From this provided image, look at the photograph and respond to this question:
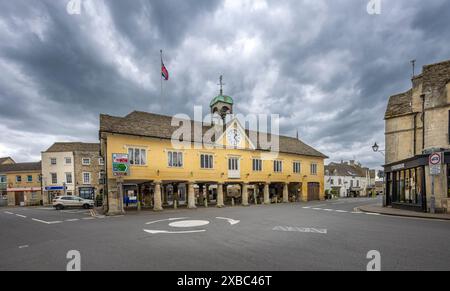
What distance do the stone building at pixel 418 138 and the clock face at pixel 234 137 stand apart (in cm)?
1640

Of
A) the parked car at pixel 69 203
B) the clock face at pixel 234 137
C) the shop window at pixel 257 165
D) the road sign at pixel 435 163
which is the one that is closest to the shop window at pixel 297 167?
the shop window at pixel 257 165

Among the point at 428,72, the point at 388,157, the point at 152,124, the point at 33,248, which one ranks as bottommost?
the point at 33,248

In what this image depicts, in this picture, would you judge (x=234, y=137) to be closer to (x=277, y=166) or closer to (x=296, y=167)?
(x=277, y=166)

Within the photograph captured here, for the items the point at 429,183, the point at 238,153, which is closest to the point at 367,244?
the point at 429,183

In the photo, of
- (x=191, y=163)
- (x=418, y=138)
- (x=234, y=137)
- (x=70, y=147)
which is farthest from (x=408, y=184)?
(x=70, y=147)

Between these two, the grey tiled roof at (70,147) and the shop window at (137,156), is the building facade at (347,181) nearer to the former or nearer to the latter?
the shop window at (137,156)

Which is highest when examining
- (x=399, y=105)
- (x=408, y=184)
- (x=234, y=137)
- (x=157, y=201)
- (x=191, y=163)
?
(x=399, y=105)

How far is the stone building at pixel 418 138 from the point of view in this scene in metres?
17.2

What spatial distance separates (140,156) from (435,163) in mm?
24648

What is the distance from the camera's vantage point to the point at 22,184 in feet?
147

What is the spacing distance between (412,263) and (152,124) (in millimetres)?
23872

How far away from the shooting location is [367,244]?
8.22 m

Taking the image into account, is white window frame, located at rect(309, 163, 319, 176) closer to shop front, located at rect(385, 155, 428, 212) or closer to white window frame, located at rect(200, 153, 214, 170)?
shop front, located at rect(385, 155, 428, 212)
